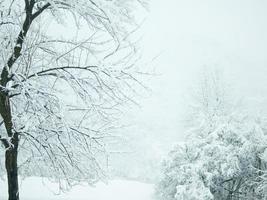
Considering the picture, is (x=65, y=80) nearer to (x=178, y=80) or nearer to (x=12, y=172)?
(x=12, y=172)

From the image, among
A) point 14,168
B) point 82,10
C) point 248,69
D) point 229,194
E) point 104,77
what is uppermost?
point 248,69

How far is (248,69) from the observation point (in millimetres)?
76375

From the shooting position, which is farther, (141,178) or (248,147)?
(141,178)

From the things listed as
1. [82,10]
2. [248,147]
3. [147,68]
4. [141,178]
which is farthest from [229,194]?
[141,178]

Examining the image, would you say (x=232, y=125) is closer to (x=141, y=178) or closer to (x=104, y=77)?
(x=104, y=77)

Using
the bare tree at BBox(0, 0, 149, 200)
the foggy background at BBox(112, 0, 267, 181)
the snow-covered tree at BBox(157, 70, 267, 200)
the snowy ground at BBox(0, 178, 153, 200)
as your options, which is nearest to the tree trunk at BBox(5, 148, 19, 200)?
the bare tree at BBox(0, 0, 149, 200)

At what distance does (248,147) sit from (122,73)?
260 inches

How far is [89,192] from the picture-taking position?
38.2 ft

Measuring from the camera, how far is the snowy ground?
10.2 m

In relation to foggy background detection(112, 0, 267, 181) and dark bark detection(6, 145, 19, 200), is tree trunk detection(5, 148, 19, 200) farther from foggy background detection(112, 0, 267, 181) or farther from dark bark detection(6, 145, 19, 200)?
foggy background detection(112, 0, 267, 181)

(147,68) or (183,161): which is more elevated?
(147,68)

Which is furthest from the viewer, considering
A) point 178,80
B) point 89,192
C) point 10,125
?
point 178,80

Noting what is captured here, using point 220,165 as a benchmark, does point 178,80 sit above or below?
above

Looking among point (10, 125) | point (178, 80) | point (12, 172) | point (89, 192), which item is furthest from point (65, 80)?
point (178, 80)
